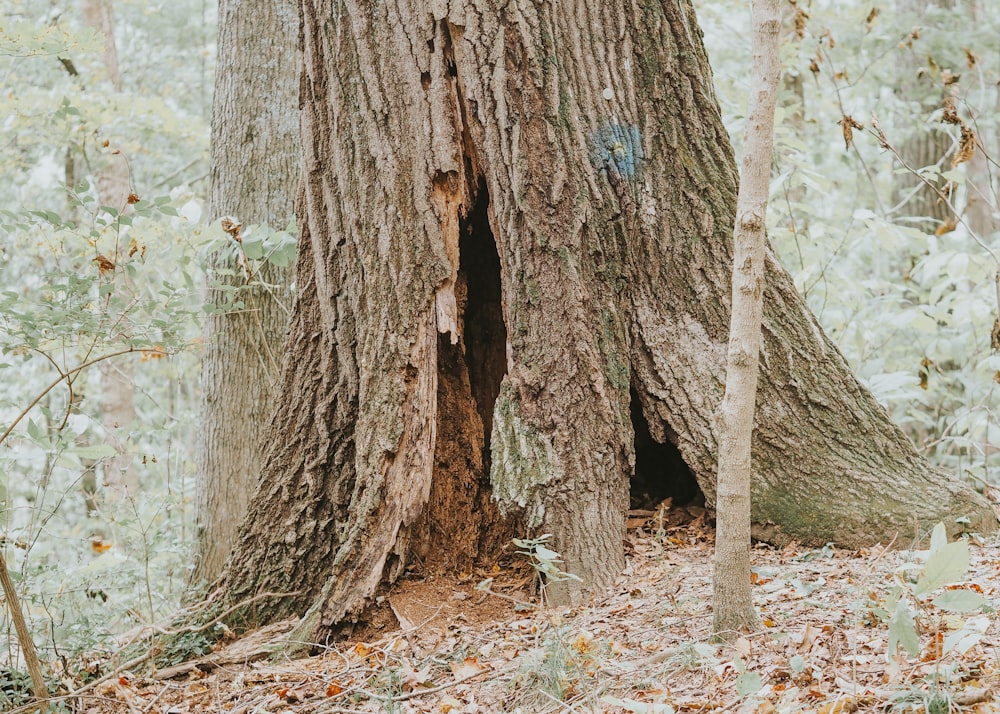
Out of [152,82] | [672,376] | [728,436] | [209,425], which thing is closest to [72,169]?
[152,82]

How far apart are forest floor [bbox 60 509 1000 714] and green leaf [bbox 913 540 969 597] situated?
0.07 metres

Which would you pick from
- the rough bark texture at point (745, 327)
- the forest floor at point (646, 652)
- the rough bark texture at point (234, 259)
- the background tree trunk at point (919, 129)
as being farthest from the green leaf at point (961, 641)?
the background tree trunk at point (919, 129)

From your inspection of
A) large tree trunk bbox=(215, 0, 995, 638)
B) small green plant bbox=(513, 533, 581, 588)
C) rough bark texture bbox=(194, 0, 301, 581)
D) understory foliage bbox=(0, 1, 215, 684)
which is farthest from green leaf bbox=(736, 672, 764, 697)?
rough bark texture bbox=(194, 0, 301, 581)

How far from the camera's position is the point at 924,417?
5605mm

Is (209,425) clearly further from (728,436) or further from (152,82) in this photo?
(152,82)

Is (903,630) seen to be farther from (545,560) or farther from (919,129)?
(919,129)

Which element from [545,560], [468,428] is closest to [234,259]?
[468,428]

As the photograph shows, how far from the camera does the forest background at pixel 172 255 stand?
3.72 metres

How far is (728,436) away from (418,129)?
5.65 ft

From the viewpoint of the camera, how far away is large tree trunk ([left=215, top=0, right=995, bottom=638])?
10.5ft

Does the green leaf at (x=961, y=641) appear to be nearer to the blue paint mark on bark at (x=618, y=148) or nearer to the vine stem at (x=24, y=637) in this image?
the blue paint mark on bark at (x=618, y=148)

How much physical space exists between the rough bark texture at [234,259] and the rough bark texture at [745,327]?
9.91 ft

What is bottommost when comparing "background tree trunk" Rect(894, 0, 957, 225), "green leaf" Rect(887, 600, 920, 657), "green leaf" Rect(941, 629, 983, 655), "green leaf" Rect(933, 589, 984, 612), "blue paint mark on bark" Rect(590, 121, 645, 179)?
"green leaf" Rect(941, 629, 983, 655)

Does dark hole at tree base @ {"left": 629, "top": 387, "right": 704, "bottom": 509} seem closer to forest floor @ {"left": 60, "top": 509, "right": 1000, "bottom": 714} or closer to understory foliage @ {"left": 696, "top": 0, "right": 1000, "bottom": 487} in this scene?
forest floor @ {"left": 60, "top": 509, "right": 1000, "bottom": 714}
